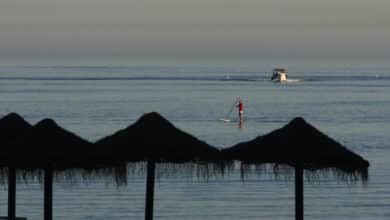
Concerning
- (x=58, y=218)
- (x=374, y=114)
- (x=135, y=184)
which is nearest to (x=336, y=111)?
(x=374, y=114)

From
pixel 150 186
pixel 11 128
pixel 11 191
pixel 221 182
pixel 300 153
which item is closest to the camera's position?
pixel 300 153

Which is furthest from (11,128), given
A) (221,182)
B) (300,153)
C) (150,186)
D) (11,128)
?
(221,182)

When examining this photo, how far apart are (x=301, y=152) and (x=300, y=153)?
2 cm

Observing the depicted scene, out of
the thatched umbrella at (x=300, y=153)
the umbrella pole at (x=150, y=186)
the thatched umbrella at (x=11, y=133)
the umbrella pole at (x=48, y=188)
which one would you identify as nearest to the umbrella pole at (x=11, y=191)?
the thatched umbrella at (x=11, y=133)

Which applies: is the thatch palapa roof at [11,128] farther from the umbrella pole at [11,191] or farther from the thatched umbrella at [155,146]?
the thatched umbrella at [155,146]

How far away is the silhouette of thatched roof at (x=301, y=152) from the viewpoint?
64.2ft

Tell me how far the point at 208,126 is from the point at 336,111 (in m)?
24.6

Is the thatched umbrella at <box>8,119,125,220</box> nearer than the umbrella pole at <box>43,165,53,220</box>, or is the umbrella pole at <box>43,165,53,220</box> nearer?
the thatched umbrella at <box>8,119,125,220</box>

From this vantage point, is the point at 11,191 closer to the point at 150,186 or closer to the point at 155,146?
the point at 150,186

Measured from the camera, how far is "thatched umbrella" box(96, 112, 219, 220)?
20219 millimetres

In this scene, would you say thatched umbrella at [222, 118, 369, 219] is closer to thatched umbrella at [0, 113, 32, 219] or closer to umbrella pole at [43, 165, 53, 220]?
umbrella pole at [43, 165, 53, 220]

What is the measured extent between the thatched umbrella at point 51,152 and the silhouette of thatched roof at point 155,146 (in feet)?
1.04

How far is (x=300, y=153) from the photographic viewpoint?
19.5 meters

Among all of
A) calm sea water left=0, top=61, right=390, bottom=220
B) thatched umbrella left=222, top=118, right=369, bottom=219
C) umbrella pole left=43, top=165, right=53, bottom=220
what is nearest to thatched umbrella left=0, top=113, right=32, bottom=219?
umbrella pole left=43, top=165, right=53, bottom=220
